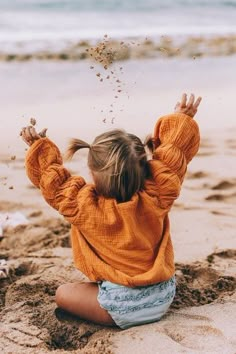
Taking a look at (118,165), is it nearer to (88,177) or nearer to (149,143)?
(149,143)

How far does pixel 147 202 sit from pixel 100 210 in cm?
17

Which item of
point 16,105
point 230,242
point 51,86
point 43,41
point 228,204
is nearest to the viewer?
point 230,242

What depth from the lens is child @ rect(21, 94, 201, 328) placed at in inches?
92.7

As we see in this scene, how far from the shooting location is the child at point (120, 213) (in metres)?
2.36

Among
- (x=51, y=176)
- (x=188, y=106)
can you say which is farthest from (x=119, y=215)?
(x=188, y=106)

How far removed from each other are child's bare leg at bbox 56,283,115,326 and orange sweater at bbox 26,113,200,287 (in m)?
0.09

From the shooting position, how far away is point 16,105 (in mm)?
5281

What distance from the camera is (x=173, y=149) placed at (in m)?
2.47

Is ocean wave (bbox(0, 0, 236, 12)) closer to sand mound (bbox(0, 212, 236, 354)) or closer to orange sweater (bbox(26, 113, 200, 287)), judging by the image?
sand mound (bbox(0, 212, 236, 354))

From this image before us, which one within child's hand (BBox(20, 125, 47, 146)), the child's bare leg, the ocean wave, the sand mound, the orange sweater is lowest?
the sand mound

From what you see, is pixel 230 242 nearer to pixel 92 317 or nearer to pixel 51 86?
pixel 92 317

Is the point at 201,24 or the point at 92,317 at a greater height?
the point at 201,24

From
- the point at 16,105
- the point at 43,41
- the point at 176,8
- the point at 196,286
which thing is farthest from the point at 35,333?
the point at 176,8

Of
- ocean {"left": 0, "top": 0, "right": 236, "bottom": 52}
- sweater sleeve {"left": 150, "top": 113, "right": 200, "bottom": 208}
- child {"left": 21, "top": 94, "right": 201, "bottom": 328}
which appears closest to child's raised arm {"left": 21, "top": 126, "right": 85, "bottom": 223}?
child {"left": 21, "top": 94, "right": 201, "bottom": 328}
